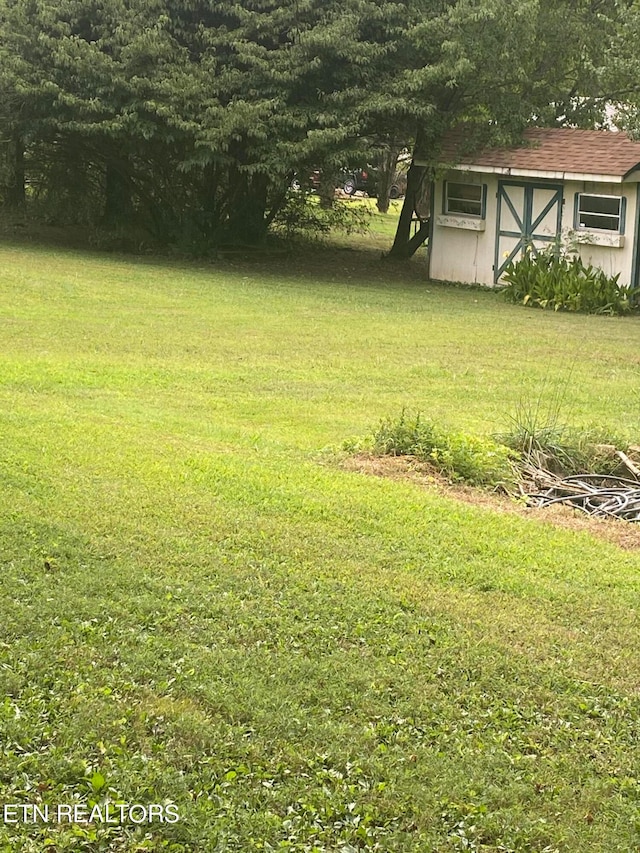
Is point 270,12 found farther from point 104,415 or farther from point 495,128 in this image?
point 104,415

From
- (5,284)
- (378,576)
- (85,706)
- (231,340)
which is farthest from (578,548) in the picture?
(5,284)

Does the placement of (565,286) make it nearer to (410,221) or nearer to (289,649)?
(410,221)

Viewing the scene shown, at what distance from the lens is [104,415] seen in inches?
357

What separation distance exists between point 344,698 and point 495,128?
756 inches

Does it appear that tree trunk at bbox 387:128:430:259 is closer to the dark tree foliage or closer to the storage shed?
the dark tree foliage

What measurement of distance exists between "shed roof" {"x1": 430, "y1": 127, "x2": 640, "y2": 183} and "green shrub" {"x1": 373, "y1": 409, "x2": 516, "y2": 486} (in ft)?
42.3

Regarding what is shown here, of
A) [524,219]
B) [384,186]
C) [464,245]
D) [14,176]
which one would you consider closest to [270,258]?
[464,245]

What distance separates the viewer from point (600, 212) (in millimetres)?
20625

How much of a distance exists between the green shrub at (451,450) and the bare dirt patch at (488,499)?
95mm

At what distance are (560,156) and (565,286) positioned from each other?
2634mm

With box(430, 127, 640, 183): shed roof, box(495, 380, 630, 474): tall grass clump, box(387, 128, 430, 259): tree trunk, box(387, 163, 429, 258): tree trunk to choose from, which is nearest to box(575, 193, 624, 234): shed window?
box(430, 127, 640, 183): shed roof

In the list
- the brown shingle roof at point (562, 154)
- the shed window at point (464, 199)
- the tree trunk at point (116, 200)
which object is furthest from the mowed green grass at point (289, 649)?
the tree trunk at point (116, 200)

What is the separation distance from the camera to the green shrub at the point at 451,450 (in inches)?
308

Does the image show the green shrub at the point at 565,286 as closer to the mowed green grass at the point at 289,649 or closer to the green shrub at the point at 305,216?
the green shrub at the point at 305,216
